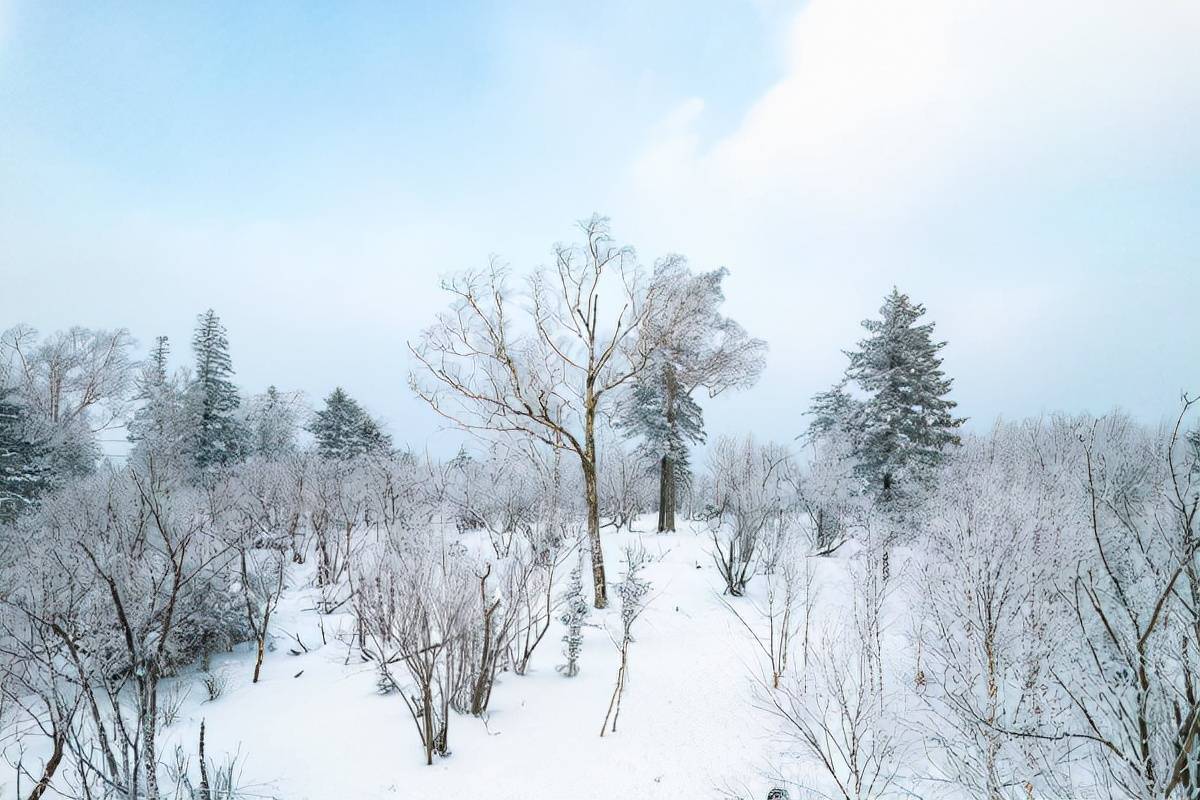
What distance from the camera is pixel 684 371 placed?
22.0 meters

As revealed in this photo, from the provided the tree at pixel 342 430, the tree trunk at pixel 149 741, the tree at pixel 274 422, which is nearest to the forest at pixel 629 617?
the tree trunk at pixel 149 741

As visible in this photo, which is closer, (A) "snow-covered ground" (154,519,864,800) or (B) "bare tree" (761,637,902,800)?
(B) "bare tree" (761,637,902,800)

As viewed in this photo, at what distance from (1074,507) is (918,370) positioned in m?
6.48

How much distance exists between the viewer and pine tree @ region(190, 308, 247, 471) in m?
30.5

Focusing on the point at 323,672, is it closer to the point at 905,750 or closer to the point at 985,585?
the point at 905,750

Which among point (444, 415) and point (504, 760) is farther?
point (444, 415)

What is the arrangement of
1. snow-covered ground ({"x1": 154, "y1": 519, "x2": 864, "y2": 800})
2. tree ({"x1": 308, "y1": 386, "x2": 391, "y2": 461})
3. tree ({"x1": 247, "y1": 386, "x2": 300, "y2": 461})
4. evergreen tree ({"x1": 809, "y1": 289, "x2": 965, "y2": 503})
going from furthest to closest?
tree ({"x1": 247, "y1": 386, "x2": 300, "y2": 461})
tree ({"x1": 308, "y1": 386, "x2": 391, "y2": 461})
evergreen tree ({"x1": 809, "y1": 289, "x2": 965, "y2": 503})
snow-covered ground ({"x1": 154, "y1": 519, "x2": 864, "y2": 800})

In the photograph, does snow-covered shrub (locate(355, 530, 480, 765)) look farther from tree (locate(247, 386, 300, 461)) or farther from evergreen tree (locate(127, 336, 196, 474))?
tree (locate(247, 386, 300, 461))

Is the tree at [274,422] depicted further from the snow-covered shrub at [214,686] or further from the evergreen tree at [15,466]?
the snow-covered shrub at [214,686]

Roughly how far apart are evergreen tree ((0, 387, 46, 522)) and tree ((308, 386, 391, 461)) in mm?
13177

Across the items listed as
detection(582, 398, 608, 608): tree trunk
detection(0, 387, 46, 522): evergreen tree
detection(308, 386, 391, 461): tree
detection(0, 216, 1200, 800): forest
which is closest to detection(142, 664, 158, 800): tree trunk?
detection(0, 216, 1200, 800): forest

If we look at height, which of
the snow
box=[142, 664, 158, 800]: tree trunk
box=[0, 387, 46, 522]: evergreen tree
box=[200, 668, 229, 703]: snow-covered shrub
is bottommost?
box=[200, 668, 229, 703]: snow-covered shrub

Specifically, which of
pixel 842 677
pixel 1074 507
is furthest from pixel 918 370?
pixel 842 677

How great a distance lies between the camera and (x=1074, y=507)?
13984mm
